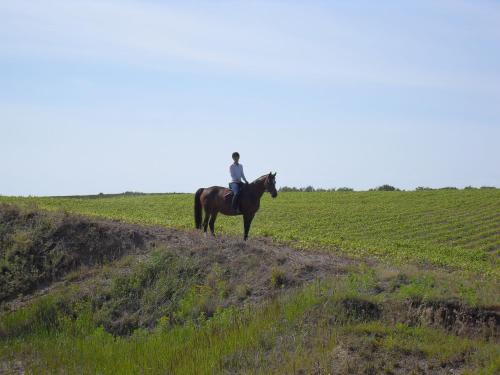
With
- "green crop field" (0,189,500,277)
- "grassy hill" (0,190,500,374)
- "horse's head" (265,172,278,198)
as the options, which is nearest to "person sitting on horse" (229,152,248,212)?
"horse's head" (265,172,278,198)

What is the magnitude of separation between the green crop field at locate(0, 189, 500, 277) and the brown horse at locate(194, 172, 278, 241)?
345 cm

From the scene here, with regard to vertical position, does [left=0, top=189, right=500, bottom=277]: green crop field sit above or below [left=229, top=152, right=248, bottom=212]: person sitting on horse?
below

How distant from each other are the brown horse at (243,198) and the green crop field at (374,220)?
11.3ft

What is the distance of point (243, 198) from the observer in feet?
66.5

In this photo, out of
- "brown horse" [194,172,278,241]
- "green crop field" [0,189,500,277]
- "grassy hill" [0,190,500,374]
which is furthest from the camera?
"green crop field" [0,189,500,277]

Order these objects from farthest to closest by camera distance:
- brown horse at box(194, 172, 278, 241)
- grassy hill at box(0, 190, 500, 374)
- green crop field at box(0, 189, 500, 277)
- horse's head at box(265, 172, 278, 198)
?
green crop field at box(0, 189, 500, 277)
brown horse at box(194, 172, 278, 241)
horse's head at box(265, 172, 278, 198)
grassy hill at box(0, 190, 500, 374)

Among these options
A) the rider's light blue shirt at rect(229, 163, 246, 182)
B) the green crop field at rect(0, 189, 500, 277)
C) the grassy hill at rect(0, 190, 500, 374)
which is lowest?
the grassy hill at rect(0, 190, 500, 374)

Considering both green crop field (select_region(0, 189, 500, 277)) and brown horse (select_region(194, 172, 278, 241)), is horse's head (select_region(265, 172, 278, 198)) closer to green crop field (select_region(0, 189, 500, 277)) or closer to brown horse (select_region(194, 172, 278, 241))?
brown horse (select_region(194, 172, 278, 241))

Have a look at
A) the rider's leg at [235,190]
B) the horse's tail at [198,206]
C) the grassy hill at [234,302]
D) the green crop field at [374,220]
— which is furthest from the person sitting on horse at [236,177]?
the green crop field at [374,220]

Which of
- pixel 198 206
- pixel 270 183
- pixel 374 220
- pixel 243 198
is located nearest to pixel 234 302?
pixel 243 198

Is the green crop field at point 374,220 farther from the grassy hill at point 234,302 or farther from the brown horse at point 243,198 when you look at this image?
the brown horse at point 243,198

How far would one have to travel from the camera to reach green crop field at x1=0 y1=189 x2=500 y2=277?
24.3m

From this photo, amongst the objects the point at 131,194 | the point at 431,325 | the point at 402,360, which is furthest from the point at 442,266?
the point at 131,194

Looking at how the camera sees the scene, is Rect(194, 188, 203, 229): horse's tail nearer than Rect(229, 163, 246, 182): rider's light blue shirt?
No
